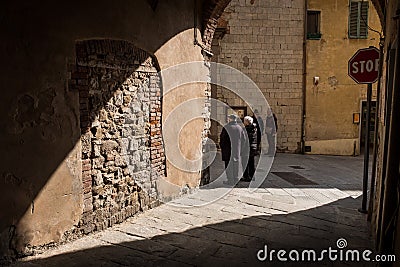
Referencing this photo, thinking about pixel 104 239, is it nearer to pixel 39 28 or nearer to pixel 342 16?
pixel 39 28

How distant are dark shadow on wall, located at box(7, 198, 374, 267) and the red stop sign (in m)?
2.07

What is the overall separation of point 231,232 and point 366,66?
3177 millimetres

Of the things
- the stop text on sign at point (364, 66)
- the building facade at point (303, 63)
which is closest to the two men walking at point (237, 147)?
the stop text on sign at point (364, 66)

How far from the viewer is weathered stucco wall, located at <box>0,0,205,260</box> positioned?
3.63m

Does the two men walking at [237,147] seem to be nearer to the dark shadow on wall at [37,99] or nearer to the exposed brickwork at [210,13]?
the exposed brickwork at [210,13]

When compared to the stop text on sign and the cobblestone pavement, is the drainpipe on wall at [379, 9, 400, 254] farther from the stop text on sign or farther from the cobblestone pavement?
the stop text on sign

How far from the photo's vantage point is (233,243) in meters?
4.43

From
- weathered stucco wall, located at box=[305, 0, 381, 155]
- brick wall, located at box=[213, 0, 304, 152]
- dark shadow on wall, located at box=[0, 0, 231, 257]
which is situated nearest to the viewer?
dark shadow on wall, located at box=[0, 0, 231, 257]

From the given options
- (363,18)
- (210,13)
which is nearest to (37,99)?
(210,13)

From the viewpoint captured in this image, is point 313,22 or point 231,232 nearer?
point 231,232

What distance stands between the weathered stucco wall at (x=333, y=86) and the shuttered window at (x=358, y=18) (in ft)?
0.49

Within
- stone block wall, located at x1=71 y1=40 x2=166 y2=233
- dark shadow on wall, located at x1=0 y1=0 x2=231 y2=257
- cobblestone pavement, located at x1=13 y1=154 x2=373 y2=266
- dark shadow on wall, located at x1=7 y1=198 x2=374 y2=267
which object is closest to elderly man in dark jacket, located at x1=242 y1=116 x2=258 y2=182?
cobblestone pavement, located at x1=13 y1=154 x2=373 y2=266

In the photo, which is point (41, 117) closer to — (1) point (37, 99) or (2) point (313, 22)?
(1) point (37, 99)

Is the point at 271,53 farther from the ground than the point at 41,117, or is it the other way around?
the point at 271,53
